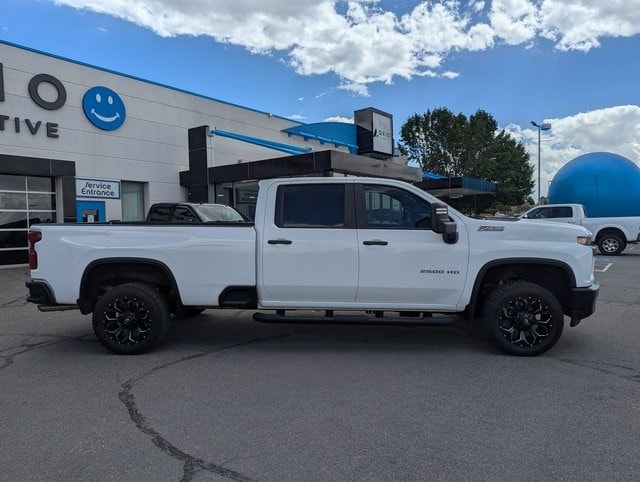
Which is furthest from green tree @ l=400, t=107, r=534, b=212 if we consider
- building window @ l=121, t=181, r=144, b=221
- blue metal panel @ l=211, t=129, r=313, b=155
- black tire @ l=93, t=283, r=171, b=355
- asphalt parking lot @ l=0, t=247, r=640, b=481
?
black tire @ l=93, t=283, r=171, b=355

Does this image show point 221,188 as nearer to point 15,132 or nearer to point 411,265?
point 15,132

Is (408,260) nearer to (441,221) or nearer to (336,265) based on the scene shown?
(441,221)

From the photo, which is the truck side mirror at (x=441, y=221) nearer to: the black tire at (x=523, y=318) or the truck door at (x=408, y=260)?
the truck door at (x=408, y=260)

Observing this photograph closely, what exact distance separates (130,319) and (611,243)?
17.8m

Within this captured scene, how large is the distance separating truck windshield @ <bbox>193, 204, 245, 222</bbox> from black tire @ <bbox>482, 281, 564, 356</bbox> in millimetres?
8450

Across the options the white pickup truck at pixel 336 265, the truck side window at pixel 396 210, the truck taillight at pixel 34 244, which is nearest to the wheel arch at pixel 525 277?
the white pickup truck at pixel 336 265

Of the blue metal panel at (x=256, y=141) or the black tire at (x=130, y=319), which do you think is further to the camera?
the blue metal panel at (x=256, y=141)

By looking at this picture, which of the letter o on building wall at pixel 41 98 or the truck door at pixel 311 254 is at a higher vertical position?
the letter o on building wall at pixel 41 98

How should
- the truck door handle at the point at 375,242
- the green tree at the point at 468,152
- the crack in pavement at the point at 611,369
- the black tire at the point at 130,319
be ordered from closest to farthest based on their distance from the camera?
the crack in pavement at the point at 611,369
the truck door handle at the point at 375,242
the black tire at the point at 130,319
the green tree at the point at 468,152

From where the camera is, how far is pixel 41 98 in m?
16.5

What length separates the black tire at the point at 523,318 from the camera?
5.36 m

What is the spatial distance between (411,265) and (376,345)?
3.99 ft

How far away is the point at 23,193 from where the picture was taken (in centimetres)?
1648

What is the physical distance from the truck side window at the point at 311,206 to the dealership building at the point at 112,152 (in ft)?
38.7
